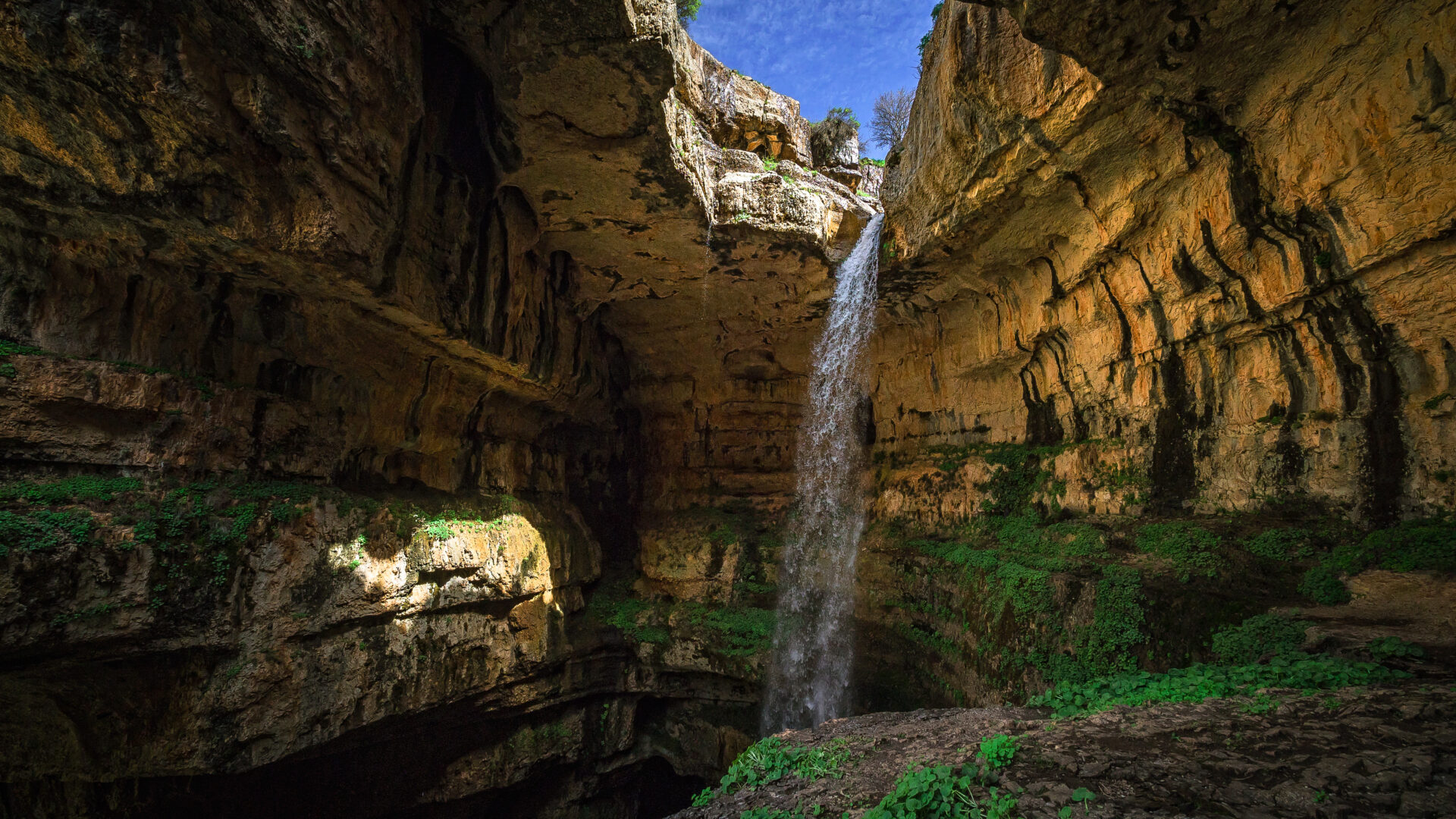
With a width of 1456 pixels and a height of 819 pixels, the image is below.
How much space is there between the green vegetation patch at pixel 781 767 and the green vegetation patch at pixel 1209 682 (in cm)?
206

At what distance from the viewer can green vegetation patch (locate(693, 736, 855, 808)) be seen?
5121mm

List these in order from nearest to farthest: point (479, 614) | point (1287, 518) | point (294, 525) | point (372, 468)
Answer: point (1287, 518) → point (294, 525) → point (372, 468) → point (479, 614)

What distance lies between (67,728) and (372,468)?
4.41 m

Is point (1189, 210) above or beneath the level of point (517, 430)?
above

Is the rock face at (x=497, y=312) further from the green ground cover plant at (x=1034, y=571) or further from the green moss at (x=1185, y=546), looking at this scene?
the green moss at (x=1185, y=546)

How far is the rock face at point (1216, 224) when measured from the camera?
16.3 feet

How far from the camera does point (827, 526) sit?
579 inches

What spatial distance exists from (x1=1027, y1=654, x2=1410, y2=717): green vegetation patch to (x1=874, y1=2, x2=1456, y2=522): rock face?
236 centimetres

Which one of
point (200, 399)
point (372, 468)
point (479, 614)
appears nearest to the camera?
point (200, 399)

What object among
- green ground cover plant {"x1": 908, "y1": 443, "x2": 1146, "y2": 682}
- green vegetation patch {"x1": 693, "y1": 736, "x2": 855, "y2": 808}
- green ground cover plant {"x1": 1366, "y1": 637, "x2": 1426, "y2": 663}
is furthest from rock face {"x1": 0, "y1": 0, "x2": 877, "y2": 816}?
green ground cover plant {"x1": 1366, "y1": 637, "x2": 1426, "y2": 663}

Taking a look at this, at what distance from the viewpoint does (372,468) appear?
9711 millimetres

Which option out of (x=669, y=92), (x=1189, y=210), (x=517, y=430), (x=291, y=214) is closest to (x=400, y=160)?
(x=291, y=214)

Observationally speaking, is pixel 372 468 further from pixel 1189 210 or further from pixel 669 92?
pixel 1189 210

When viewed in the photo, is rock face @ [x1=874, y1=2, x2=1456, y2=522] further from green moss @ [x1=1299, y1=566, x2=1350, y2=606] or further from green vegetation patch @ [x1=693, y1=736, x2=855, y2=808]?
green vegetation patch @ [x1=693, y1=736, x2=855, y2=808]
